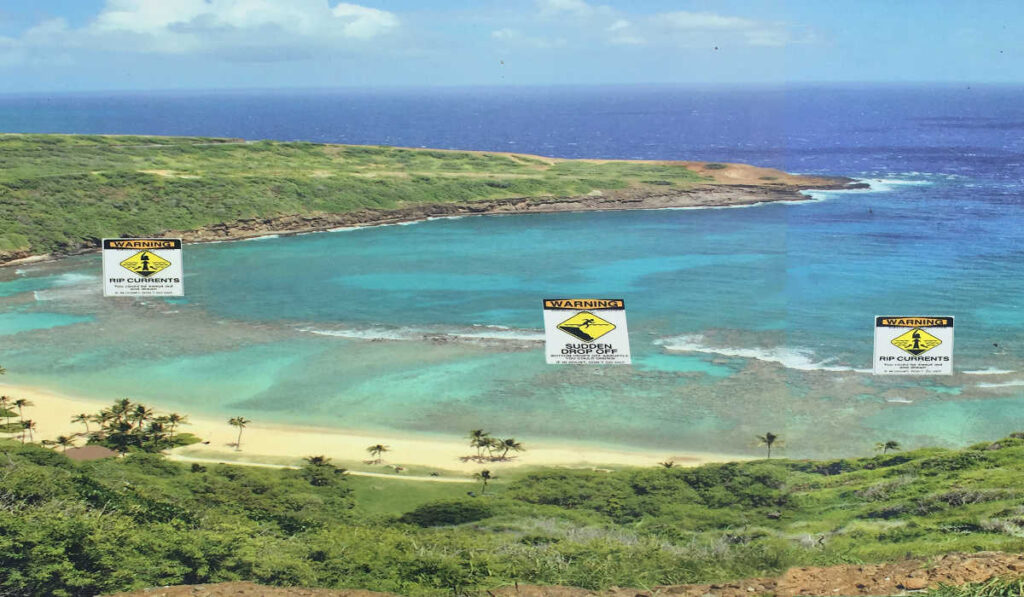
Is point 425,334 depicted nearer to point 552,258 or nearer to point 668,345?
point 668,345

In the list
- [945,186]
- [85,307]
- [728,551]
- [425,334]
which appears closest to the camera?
[728,551]

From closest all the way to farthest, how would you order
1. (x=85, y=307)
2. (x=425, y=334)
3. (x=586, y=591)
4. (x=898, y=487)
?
(x=586, y=591) → (x=898, y=487) → (x=425, y=334) → (x=85, y=307)

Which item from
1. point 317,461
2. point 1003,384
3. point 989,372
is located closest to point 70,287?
point 317,461

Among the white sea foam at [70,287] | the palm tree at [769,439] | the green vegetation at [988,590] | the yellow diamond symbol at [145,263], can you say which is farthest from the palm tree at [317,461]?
the white sea foam at [70,287]

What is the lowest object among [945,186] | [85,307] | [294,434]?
[294,434]

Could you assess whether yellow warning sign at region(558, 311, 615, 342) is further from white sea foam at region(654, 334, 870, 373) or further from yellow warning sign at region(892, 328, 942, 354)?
white sea foam at region(654, 334, 870, 373)

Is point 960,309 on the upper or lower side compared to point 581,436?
upper

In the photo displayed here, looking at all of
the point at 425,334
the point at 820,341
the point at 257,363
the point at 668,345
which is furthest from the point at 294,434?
the point at 820,341
